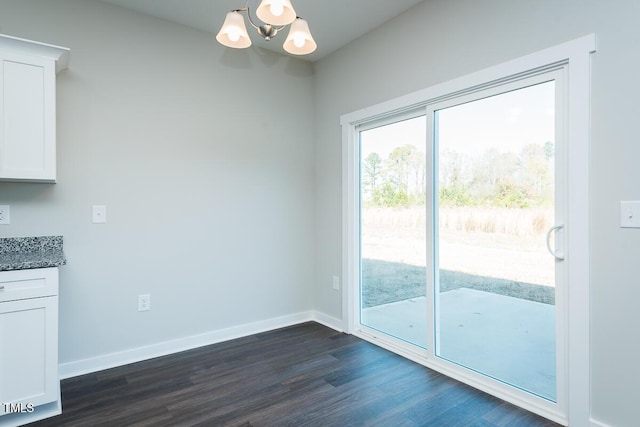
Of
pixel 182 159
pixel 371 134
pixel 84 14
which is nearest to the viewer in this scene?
pixel 84 14

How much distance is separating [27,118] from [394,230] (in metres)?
2.72

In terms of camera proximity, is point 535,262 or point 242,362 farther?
point 242,362

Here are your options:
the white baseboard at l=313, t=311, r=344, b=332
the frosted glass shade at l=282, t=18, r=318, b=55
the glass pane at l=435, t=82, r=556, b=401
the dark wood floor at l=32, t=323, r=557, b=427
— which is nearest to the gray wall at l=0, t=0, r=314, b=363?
the white baseboard at l=313, t=311, r=344, b=332

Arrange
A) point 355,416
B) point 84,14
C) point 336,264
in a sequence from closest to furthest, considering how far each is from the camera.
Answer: point 355,416
point 84,14
point 336,264

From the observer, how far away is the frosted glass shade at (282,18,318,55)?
83.3 inches

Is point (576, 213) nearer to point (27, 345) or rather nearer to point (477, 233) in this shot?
point (477, 233)

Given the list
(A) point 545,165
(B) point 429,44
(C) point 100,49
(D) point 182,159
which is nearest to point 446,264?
(A) point 545,165

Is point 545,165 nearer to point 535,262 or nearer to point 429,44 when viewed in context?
point 535,262

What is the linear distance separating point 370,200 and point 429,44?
4.57 ft

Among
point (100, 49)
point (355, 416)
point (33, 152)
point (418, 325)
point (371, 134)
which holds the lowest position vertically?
point (355, 416)

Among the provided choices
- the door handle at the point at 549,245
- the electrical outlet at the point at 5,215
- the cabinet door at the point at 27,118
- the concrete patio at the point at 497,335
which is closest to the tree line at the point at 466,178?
the door handle at the point at 549,245

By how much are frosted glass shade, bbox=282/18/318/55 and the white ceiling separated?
0.74 metres

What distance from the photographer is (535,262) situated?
7.27ft

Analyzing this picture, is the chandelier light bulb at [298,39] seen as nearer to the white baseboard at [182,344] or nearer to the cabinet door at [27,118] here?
the cabinet door at [27,118]
